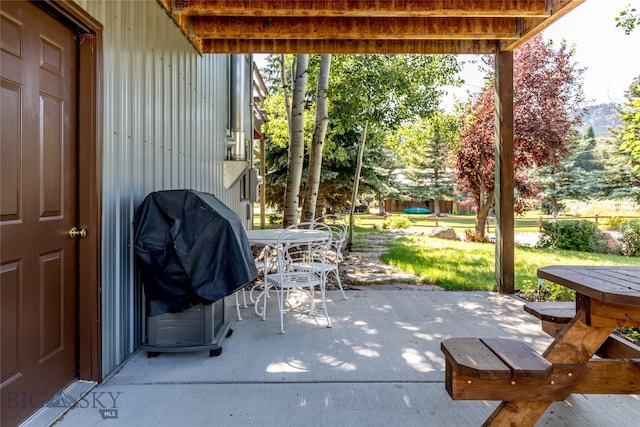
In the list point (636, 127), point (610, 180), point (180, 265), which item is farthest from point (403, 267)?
point (610, 180)

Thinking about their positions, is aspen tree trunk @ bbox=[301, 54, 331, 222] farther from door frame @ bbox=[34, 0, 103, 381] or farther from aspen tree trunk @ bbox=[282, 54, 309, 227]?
door frame @ bbox=[34, 0, 103, 381]

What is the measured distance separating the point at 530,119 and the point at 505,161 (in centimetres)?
654

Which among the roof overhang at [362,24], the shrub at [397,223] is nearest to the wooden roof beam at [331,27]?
the roof overhang at [362,24]

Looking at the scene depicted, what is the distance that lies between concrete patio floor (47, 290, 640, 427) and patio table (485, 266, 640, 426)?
1.17ft

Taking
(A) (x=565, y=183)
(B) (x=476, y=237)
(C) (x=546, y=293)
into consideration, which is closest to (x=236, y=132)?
(C) (x=546, y=293)

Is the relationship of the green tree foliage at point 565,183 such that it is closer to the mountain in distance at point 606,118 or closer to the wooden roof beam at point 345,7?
the mountain in distance at point 606,118

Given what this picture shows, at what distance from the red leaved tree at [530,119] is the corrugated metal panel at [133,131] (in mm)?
8546

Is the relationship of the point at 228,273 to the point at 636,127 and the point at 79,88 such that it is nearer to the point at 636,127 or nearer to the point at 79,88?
the point at 79,88

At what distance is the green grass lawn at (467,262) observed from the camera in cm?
552

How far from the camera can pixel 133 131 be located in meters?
2.92

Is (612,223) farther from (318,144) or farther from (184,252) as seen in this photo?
(184,252)

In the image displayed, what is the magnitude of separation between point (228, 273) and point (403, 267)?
450 cm

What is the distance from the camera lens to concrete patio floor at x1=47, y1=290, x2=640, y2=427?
6.93 ft

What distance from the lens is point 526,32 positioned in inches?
164
